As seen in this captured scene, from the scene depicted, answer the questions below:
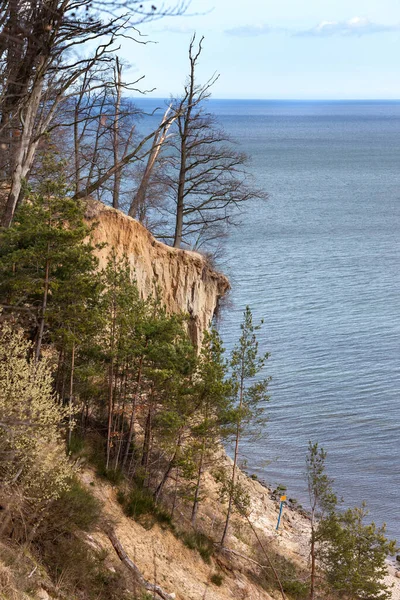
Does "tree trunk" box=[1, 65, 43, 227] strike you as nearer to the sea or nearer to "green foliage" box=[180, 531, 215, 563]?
"green foliage" box=[180, 531, 215, 563]

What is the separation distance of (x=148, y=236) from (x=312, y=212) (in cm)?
5871

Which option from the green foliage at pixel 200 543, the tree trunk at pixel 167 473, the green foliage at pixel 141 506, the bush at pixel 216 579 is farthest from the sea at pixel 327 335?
the green foliage at pixel 141 506

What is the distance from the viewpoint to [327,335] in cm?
4547

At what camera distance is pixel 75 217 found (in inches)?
756

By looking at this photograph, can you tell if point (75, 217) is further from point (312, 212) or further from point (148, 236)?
point (312, 212)

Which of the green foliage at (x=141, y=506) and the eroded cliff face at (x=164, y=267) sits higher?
the eroded cliff face at (x=164, y=267)

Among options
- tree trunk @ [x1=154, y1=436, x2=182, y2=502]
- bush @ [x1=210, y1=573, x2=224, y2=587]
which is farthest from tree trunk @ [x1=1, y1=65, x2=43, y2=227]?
bush @ [x1=210, y1=573, x2=224, y2=587]

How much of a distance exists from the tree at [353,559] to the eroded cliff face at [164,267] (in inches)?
336

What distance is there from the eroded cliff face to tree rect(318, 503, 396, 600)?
28.0 feet

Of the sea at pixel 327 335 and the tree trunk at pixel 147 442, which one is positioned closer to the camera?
the tree trunk at pixel 147 442

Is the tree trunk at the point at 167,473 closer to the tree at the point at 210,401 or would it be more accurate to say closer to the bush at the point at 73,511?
the tree at the point at 210,401

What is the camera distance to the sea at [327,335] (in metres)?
34.1

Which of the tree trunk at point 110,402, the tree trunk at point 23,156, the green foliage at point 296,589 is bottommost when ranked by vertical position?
the green foliage at point 296,589

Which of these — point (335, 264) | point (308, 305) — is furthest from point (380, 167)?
point (308, 305)
